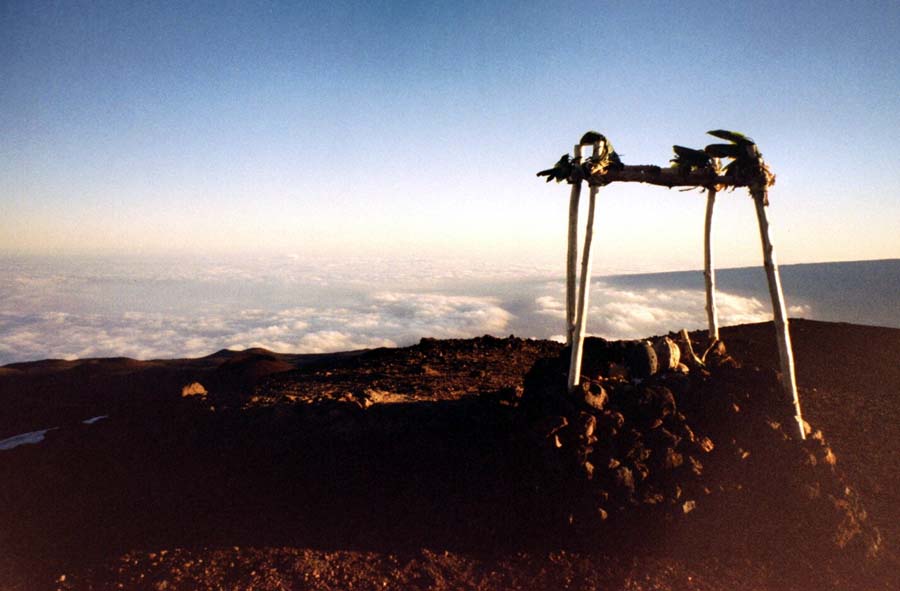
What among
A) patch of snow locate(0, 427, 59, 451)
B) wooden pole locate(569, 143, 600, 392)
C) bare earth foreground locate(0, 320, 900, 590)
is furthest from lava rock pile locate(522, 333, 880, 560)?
patch of snow locate(0, 427, 59, 451)

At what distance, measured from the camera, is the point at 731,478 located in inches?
249

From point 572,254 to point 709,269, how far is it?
8.88ft

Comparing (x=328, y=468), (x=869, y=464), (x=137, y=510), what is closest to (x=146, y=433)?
(x=137, y=510)

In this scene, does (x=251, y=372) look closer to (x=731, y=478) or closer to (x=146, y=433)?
(x=146, y=433)

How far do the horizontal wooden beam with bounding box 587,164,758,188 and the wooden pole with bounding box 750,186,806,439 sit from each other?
0.36 metres

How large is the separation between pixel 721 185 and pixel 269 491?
8.34m

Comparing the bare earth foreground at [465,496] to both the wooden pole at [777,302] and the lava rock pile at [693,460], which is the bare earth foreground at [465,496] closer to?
the lava rock pile at [693,460]

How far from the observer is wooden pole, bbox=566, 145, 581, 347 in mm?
6746

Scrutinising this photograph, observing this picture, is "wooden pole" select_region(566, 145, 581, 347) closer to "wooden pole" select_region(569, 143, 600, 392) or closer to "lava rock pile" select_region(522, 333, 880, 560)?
"wooden pole" select_region(569, 143, 600, 392)

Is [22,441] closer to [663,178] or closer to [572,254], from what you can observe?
[572,254]

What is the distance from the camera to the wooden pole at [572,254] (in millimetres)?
6746

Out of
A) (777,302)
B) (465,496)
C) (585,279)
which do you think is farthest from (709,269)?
(465,496)

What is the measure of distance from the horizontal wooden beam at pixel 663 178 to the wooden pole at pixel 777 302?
0.36m

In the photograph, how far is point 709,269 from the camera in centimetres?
803
